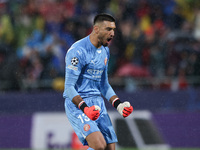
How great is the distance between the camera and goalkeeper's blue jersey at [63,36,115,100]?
548cm

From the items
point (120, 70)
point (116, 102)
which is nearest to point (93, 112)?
point (116, 102)

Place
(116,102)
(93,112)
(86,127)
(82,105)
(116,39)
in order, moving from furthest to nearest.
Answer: (116,39), (116,102), (86,127), (82,105), (93,112)

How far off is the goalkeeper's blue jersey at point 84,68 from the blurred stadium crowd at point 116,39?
5.18 m

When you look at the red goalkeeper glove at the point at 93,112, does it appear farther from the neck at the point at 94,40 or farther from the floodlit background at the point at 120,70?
the floodlit background at the point at 120,70

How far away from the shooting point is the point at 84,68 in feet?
18.6

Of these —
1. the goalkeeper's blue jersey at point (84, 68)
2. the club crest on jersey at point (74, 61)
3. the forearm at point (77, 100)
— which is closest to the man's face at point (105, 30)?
the goalkeeper's blue jersey at point (84, 68)

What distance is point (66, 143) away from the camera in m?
10.2

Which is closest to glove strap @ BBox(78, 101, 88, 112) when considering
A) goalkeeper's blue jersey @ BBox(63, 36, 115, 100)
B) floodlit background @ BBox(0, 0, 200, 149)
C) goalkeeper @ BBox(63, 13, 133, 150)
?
goalkeeper @ BBox(63, 13, 133, 150)

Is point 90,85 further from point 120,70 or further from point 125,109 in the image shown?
point 120,70

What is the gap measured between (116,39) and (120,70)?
0.88 m

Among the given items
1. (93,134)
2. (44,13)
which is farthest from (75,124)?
(44,13)

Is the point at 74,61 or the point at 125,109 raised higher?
the point at 74,61

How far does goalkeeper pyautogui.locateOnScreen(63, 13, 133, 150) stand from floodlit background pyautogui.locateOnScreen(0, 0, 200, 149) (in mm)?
4477

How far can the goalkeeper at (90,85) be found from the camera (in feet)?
17.8
